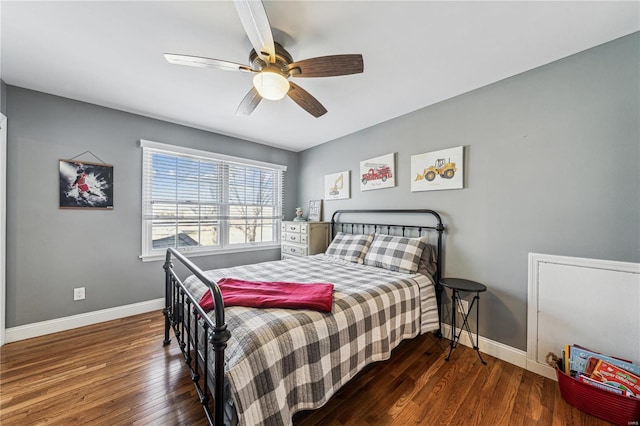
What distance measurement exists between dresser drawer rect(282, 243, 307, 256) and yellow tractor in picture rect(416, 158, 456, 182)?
193cm

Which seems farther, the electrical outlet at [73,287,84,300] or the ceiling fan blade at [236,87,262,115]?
the electrical outlet at [73,287,84,300]

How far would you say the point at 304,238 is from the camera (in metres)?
3.63

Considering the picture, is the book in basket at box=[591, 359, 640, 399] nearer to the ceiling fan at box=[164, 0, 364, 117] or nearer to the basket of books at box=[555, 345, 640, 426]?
the basket of books at box=[555, 345, 640, 426]

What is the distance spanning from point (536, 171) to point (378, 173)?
157 centimetres

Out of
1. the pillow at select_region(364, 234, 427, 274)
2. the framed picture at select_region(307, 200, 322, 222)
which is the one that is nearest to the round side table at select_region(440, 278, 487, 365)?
the pillow at select_region(364, 234, 427, 274)

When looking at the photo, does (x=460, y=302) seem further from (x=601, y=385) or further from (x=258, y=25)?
(x=258, y=25)

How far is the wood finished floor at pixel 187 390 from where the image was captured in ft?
4.83

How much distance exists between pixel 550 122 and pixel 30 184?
480 centimetres

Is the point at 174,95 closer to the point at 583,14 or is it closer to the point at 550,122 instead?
the point at 583,14

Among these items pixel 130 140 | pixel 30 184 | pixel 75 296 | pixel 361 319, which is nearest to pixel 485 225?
pixel 361 319

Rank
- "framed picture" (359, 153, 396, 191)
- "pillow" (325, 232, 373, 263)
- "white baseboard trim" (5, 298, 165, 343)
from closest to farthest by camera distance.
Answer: "white baseboard trim" (5, 298, 165, 343) → "pillow" (325, 232, 373, 263) → "framed picture" (359, 153, 396, 191)

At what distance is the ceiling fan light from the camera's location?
1620mm

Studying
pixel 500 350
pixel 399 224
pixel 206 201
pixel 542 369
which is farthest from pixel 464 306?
pixel 206 201

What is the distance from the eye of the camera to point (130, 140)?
290 cm
